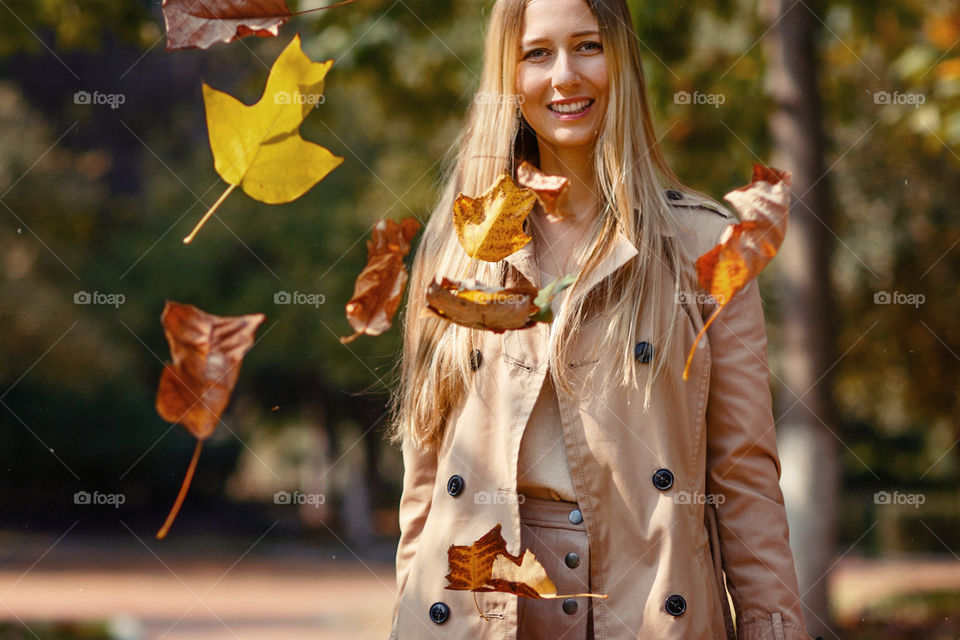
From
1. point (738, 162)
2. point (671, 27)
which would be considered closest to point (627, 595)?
point (671, 27)

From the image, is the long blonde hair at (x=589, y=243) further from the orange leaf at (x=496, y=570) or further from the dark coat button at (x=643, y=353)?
the orange leaf at (x=496, y=570)

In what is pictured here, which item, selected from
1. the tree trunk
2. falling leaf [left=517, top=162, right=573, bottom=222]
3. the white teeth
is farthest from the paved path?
the white teeth

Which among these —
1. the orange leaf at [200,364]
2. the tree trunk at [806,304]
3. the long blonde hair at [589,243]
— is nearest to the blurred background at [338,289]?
the tree trunk at [806,304]

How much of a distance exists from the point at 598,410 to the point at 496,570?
353 mm

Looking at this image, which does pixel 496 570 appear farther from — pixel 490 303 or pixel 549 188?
pixel 549 188

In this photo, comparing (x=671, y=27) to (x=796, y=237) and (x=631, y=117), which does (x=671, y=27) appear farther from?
(x=631, y=117)

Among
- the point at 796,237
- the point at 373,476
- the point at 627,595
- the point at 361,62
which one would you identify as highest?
the point at 373,476

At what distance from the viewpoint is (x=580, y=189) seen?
84.3 inches

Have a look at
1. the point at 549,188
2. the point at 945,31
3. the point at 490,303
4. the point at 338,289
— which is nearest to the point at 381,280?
the point at 490,303

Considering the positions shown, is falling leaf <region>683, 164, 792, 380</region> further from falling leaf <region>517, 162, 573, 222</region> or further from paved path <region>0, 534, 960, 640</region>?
paved path <region>0, 534, 960, 640</region>

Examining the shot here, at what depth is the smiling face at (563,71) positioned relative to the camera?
79.4 inches

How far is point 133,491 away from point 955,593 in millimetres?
11874

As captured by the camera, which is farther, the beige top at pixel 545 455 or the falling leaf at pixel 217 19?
the beige top at pixel 545 455

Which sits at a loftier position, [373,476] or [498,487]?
[373,476]
